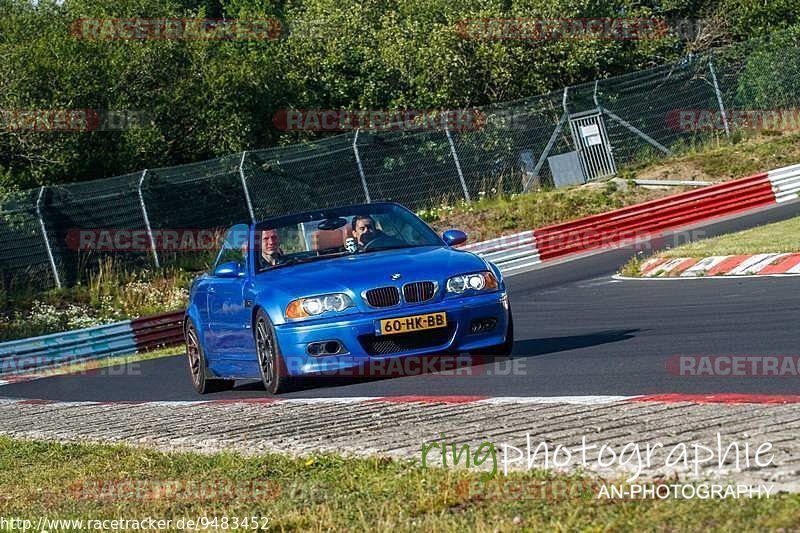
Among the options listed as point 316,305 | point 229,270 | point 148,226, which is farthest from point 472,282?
point 148,226

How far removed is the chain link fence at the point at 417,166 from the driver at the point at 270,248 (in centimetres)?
1587

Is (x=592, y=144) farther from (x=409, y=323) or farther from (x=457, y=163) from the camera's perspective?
(x=409, y=323)

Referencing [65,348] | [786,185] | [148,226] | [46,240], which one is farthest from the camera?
[786,185]

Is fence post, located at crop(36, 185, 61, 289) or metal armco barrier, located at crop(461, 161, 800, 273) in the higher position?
fence post, located at crop(36, 185, 61, 289)

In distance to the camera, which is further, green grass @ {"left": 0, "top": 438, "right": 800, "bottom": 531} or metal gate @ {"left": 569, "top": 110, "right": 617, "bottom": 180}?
metal gate @ {"left": 569, "top": 110, "right": 617, "bottom": 180}

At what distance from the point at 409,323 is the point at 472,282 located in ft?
2.16

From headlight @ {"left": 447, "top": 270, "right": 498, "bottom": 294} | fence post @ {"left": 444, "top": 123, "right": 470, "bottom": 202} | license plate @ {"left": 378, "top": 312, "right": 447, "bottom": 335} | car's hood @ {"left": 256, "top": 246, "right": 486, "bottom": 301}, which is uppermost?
fence post @ {"left": 444, "top": 123, "right": 470, "bottom": 202}

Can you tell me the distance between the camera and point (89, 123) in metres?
31.5

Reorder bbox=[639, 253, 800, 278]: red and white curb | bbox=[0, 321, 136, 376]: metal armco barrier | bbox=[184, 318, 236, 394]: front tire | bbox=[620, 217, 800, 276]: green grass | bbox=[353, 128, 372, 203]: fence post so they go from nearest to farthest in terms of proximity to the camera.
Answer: bbox=[184, 318, 236, 394]: front tire
bbox=[639, 253, 800, 278]: red and white curb
bbox=[620, 217, 800, 276]: green grass
bbox=[0, 321, 136, 376]: metal armco barrier
bbox=[353, 128, 372, 203]: fence post

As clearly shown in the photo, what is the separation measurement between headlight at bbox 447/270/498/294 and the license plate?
299mm

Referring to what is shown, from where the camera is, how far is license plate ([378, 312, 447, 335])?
955 centimetres

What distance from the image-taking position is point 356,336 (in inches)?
377

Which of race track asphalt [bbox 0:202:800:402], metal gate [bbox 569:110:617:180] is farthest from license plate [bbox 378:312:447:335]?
metal gate [bbox 569:110:617:180]

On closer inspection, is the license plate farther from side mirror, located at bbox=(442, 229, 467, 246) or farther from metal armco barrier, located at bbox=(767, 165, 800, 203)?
metal armco barrier, located at bbox=(767, 165, 800, 203)
